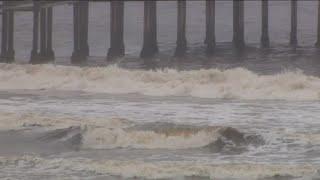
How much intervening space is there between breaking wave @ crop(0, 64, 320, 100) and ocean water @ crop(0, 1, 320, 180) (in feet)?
0.09

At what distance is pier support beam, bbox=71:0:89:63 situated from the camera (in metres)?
28.3

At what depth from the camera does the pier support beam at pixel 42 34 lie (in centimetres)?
2725

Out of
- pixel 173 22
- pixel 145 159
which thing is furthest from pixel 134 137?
pixel 173 22

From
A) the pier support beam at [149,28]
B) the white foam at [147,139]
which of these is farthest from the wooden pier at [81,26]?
the white foam at [147,139]

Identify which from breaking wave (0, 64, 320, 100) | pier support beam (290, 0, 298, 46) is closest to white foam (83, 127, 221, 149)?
breaking wave (0, 64, 320, 100)

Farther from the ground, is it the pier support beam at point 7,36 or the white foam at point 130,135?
the pier support beam at point 7,36

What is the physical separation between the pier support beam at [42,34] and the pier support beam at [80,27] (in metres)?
1.03

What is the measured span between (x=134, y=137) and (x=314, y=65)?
17.5 metres

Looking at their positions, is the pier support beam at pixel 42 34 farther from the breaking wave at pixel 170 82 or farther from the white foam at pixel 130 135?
the white foam at pixel 130 135

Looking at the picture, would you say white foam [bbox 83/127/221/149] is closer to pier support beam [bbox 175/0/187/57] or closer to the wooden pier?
the wooden pier

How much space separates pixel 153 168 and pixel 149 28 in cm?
2049

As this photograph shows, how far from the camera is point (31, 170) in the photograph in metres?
8.63

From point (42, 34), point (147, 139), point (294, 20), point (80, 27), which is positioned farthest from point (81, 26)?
point (147, 139)

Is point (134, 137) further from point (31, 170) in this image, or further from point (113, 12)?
point (113, 12)
